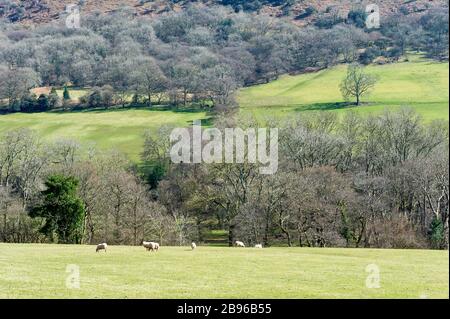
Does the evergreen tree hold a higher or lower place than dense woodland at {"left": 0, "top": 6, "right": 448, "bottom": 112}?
lower

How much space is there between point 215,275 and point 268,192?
38375 millimetres

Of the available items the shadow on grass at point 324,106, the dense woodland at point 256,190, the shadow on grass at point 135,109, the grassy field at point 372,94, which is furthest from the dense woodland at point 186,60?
the dense woodland at point 256,190

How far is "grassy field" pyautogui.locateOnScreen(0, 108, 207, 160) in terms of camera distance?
374 ft

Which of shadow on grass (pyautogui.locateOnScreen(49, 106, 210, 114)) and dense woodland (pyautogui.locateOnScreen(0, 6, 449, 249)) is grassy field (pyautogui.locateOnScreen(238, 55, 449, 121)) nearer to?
shadow on grass (pyautogui.locateOnScreen(49, 106, 210, 114))

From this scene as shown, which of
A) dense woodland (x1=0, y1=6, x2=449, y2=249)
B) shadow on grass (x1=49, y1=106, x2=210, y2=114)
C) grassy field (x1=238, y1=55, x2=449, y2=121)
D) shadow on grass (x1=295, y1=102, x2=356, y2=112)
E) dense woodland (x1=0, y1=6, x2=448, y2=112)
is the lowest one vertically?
dense woodland (x1=0, y1=6, x2=449, y2=249)

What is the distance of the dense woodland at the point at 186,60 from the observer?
145m

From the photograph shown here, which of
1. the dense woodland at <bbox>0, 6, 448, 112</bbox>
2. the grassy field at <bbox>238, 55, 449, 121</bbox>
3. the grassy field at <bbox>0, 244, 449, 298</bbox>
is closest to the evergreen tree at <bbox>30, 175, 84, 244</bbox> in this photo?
the grassy field at <bbox>0, 244, 449, 298</bbox>

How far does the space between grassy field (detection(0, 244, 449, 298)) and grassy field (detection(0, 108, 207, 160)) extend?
68143mm

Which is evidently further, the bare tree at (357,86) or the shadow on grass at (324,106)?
the bare tree at (357,86)

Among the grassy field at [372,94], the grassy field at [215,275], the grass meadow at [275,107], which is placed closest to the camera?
Answer: the grassy field at [215,275]

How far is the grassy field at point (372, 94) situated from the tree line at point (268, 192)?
22704 millimetres

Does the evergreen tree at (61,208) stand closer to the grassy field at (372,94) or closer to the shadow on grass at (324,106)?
the grassy field at (372,94)

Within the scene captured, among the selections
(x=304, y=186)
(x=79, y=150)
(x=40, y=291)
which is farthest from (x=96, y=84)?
(x=40, y=291)

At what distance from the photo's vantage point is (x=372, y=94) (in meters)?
128
